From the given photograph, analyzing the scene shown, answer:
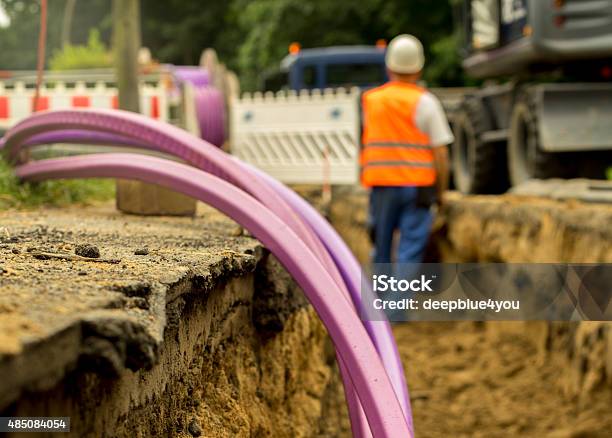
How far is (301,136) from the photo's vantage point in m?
11.8

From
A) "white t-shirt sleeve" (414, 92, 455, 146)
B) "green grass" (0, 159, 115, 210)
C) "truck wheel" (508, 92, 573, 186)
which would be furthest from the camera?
"truck wheel" (508, 92, 573, 186)

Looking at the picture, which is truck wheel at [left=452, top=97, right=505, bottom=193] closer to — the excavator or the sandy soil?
Result: the excavator

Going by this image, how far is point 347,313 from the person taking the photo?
2.24 metres

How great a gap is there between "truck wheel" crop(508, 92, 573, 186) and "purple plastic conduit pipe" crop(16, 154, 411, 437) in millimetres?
5412

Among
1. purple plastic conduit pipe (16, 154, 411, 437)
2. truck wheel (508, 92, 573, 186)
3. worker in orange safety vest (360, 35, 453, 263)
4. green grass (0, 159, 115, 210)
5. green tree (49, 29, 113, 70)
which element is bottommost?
purple plastic conduit pipe (16, 154, 411, 437)

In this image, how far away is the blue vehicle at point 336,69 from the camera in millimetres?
14523

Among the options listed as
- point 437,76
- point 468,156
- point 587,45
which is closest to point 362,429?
point 587,45

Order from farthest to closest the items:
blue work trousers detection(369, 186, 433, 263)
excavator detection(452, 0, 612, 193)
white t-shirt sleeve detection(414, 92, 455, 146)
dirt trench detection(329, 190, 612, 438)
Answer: excavator detection(452, 0, 612, 193)
blue work trousers detection(369, 186, 433, 263)
white t-shirt sleeve detection(414, 92, 455, 146)
dirt trench detection(329, 190, 612, 438)

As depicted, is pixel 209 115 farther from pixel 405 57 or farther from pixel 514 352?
pixel 514 352

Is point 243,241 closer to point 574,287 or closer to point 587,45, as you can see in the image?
point 574,287

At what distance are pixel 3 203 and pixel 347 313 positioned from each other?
2.30 metres

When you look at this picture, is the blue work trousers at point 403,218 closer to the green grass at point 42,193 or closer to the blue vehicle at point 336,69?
the green grass at point 42,193

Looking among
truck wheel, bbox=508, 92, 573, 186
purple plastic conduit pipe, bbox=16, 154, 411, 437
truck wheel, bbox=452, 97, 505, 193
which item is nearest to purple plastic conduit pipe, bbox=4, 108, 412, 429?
purple plastic conduit pipe, bbox=16, 154, 411, 437

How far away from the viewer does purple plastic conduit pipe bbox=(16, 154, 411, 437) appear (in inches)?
82.4
